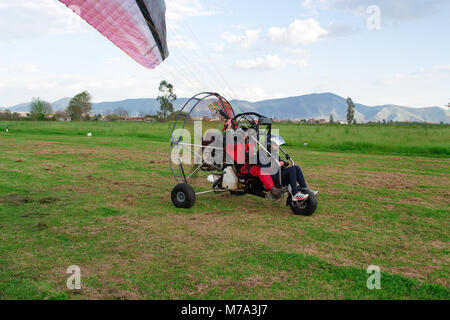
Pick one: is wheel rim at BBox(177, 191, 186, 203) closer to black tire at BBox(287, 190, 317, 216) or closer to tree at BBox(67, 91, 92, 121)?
black tire at BBox(287, 190, 317, 216)

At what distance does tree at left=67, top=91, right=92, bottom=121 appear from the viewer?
109m

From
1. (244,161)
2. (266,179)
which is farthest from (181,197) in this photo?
(266,179)

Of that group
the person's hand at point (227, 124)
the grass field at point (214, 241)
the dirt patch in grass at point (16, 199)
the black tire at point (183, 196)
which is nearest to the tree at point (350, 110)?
the grass field at point (214, 241)

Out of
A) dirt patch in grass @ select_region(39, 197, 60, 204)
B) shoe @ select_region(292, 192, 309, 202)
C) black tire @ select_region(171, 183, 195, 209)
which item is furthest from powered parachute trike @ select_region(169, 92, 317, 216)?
dirt patch in grass @ select_region(39, 197, 60, 204)

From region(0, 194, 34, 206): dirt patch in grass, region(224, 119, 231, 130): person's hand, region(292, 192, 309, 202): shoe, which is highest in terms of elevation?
region(224, 119, 231, 130): person's hand

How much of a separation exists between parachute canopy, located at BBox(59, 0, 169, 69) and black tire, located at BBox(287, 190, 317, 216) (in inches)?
170

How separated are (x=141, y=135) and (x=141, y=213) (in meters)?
23.6

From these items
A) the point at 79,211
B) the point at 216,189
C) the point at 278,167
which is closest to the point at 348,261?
the point at 278,167

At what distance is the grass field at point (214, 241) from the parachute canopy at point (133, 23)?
3.34 m

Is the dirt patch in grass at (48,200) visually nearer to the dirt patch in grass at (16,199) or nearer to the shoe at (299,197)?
the dirt patch in grass at (16,199)

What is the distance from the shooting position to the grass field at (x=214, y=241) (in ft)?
12.5

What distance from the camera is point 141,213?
22.2ft

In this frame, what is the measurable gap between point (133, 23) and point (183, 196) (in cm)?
349

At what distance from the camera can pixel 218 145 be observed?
762 centimetres
